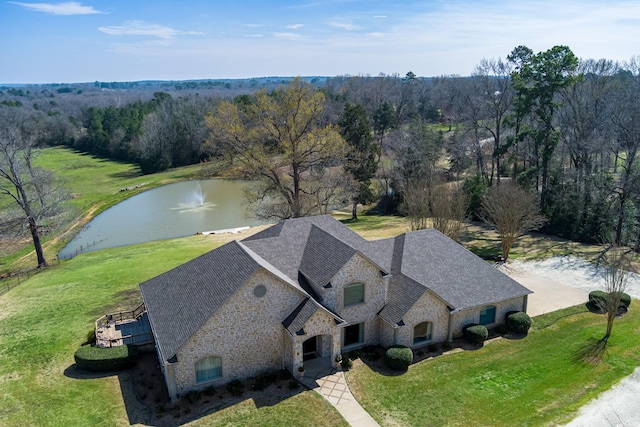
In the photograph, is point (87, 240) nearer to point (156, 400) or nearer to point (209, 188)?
point (209, 188)

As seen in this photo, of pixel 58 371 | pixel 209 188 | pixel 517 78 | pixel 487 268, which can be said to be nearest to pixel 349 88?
pixel 209 188

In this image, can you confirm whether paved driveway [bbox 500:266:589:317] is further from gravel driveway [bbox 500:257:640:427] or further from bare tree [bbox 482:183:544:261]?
bare tree [bbox 482:183:544:261]

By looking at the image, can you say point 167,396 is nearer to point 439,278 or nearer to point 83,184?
point 439,278

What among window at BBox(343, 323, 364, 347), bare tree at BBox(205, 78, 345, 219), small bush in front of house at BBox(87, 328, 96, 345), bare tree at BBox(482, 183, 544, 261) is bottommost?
small bush in front of house at BBox(87, 328, 96, 345)

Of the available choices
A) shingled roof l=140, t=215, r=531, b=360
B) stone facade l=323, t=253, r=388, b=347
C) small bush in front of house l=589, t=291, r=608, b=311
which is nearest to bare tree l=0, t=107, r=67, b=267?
shingled roof l=140, t=215, r=531, b=360

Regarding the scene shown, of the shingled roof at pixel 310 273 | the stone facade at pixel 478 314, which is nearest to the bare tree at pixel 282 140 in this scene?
the shingled roof at pixel 310 273

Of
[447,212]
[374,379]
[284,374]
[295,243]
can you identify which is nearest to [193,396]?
[284,374]
